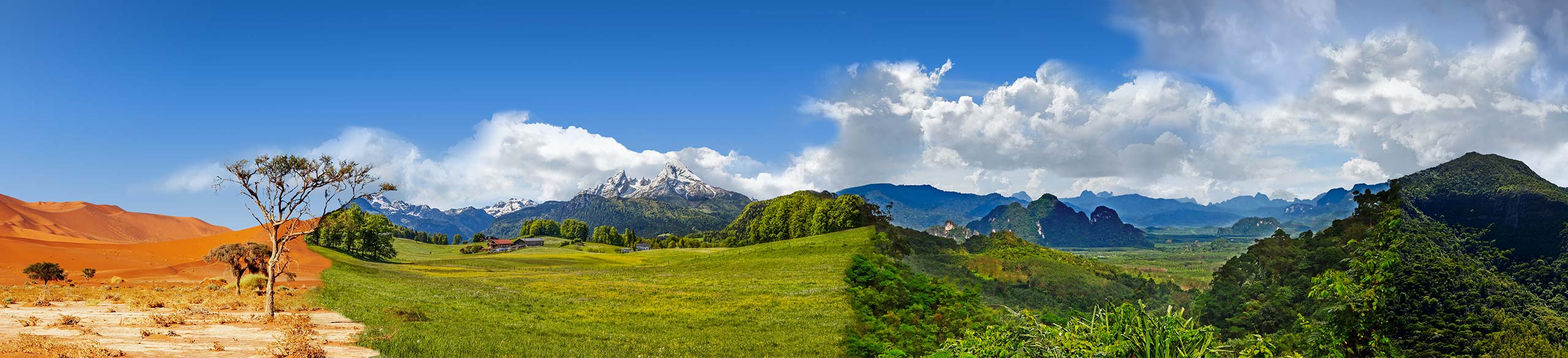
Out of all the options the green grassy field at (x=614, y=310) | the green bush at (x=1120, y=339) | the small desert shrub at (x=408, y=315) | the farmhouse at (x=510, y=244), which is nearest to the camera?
the green bush at (x=1120, y=339)

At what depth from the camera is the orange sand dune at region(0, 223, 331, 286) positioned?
4991 centimetres

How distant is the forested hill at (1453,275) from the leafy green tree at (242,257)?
1904 inches

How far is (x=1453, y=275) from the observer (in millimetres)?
20609

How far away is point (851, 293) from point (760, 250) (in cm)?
3638

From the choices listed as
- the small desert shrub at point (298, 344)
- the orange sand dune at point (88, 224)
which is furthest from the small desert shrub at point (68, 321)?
the orange sand dune at point (88, 224)

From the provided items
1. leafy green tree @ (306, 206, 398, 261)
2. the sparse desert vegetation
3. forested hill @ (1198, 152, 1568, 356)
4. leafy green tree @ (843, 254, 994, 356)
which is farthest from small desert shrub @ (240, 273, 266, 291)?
forested hill @ (1198, 152, 1568, 356)

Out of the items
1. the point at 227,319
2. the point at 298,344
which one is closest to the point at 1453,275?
the point at 298,344

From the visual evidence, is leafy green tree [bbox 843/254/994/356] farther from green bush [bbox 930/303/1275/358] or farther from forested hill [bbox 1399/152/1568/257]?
forested hill [bbox 1399/152/1568/257]

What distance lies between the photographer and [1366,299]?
709 inches

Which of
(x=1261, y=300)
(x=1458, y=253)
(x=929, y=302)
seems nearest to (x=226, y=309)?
(x=929, y=302)

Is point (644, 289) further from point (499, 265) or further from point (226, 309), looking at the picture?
point (499, 265)

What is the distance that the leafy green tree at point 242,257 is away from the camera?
121 ft

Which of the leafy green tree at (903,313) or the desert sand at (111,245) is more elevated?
the desert sand at (111,245)

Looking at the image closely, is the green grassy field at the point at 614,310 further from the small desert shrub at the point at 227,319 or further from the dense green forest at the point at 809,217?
the dense green forest at the point at 809,217
